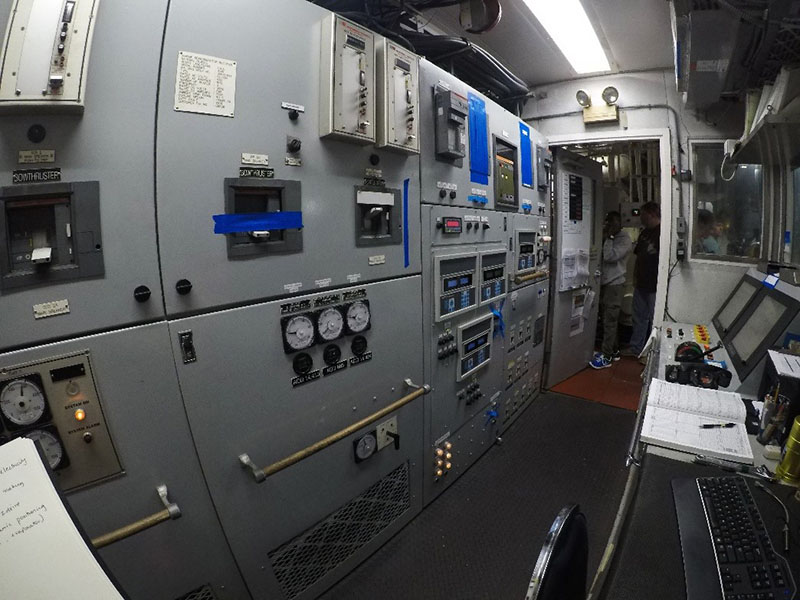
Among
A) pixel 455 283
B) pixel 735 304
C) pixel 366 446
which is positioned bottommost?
pixel 366 446

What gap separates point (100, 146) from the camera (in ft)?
3.16

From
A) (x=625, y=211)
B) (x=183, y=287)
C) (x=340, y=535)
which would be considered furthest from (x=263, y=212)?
(x=625, y=211)

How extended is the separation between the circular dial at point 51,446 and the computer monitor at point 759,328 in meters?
2.54

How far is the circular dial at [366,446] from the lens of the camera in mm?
1663

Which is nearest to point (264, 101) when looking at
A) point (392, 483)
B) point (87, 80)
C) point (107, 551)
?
point (87, 80)

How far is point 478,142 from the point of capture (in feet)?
7.34

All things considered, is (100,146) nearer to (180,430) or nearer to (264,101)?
(264,101)

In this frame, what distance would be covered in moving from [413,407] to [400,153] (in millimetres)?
1280

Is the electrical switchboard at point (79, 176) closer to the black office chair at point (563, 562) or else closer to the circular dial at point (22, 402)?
the circular dial at point (22, 402)

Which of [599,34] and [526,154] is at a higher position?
[599,34]

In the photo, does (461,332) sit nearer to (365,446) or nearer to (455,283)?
(455,283)

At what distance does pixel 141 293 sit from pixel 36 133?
1.44ft

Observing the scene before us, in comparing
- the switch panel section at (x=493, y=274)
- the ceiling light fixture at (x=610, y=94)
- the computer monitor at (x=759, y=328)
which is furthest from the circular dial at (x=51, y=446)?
the ceiling light fixture at (x=610, y=94)

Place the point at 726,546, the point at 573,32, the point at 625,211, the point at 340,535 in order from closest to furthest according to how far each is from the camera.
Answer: the point at 726,546 < the point at 340,535 < the point at 573,32 < the point at 625,211
